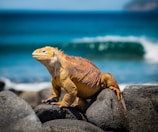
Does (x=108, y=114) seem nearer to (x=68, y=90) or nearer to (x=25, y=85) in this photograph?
(x=68, y=90)

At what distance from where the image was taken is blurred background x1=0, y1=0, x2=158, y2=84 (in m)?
11.9

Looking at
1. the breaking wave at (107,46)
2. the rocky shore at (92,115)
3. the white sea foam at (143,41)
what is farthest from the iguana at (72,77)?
the breaking wave at (107,46)

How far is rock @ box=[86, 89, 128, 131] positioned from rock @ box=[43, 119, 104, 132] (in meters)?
0.18

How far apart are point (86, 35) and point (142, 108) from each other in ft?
24.5

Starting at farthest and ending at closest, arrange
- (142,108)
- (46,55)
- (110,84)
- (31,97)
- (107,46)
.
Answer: (107,46)
(31,97)
(110,84)
(142,108)
(46,55)

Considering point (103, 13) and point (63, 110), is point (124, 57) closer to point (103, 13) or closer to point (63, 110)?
point (103, 13)

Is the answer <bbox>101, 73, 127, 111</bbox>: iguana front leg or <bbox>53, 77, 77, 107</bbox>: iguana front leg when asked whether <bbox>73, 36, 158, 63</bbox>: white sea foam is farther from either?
<bbox>53, 77, 77, 107</bbox>: iguana front leg

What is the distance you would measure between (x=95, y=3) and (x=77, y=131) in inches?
293

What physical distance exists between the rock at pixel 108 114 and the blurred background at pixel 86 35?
5.76 metres

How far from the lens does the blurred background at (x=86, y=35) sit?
11.9 m

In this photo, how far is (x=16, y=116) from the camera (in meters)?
4.99

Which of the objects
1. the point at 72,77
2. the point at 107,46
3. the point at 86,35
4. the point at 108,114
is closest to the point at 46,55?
the point at 72,77

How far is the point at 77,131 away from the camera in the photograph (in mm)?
4848

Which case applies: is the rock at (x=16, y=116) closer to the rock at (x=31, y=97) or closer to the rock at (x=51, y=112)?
the rock at (x=51, y=112)
